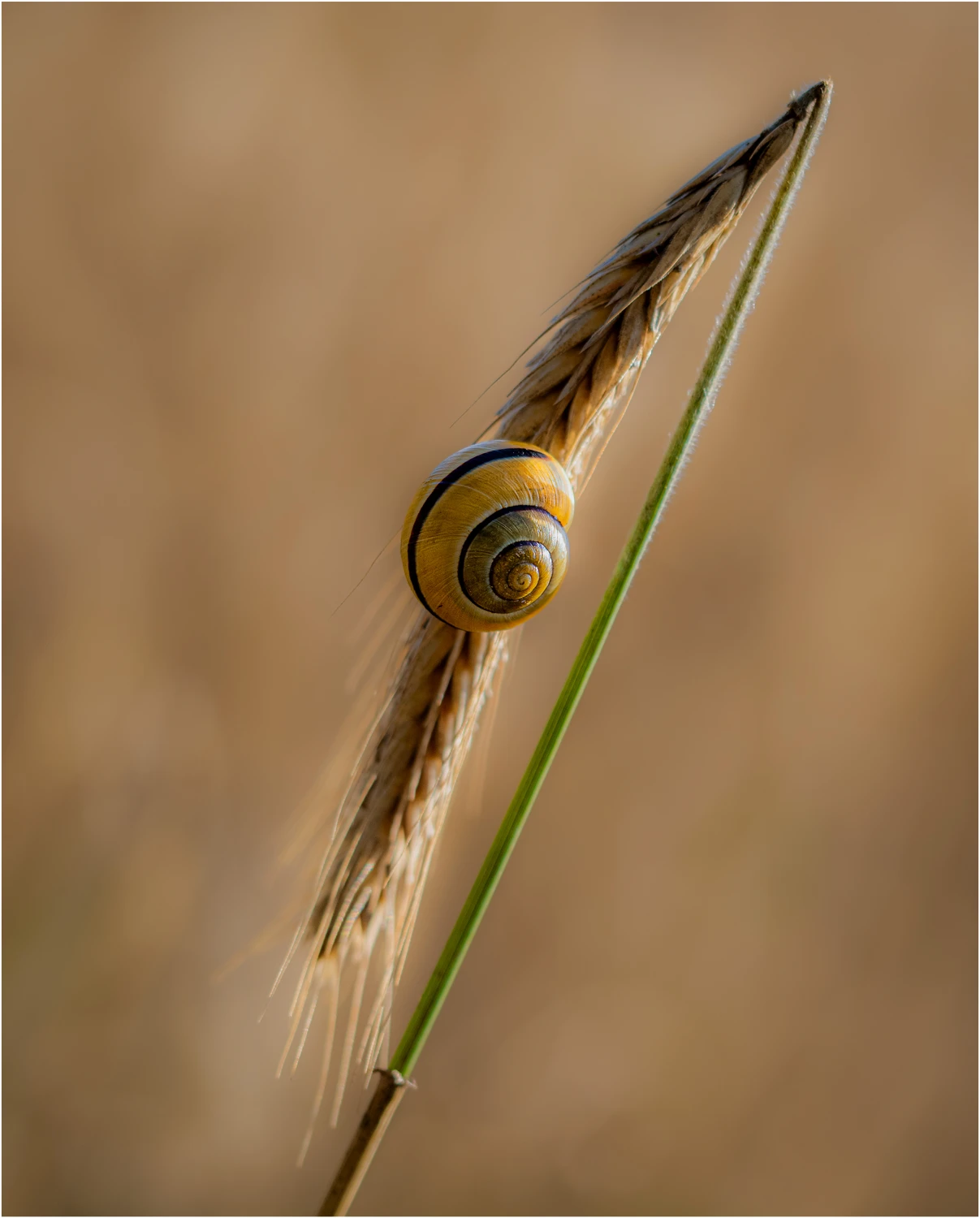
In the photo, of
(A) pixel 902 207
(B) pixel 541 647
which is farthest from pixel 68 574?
(A) pixel 902 207

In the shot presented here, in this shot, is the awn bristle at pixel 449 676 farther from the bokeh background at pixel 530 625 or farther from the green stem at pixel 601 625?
the bokeh background at pixel 530 625

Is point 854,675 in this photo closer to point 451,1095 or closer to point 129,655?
point 451,1095

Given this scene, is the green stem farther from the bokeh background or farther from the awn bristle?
the bokeh background

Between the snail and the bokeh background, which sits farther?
the bokeh background

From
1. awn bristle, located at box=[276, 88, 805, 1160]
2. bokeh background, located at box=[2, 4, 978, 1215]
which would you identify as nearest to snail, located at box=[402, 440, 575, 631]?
awn bristle, located at box=[276, 88, 805, 1160]

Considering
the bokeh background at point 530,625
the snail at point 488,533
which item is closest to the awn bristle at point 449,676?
the snail at point 488,533

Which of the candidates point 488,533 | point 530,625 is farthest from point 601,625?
point 530,625
